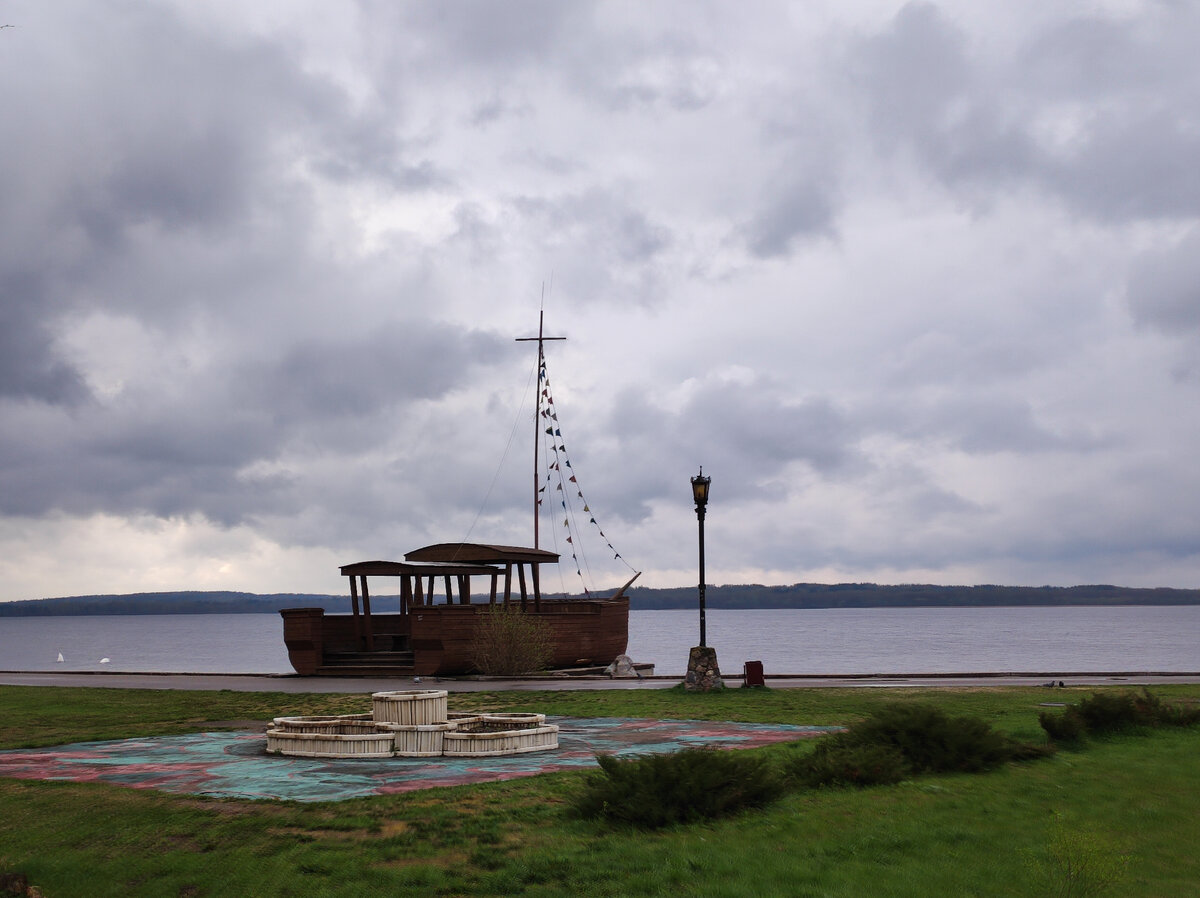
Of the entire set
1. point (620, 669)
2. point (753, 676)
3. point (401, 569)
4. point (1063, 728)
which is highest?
point (401, 569)

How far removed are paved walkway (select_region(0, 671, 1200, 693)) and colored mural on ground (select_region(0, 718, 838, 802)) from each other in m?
10.1

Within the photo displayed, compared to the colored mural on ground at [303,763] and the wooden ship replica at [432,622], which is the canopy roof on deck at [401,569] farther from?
the colored mural on ground at [303,763]

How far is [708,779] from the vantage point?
1009cm

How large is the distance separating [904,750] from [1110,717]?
4883 millimetres

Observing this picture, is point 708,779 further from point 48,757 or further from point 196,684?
point 196,684

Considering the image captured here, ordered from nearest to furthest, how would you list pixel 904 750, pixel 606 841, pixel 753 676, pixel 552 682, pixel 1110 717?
pixel 606 841 < pixel 904 750 < pixel 1110 717 < pixel 753 676 < pixel 552 682

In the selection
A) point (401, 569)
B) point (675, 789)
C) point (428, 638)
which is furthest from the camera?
point (401, 569)

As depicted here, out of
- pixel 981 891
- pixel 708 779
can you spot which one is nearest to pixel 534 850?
pixel 708 779

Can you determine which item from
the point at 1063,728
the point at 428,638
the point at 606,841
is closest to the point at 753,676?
the point at 1063,728

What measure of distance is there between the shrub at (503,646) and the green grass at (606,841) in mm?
21679

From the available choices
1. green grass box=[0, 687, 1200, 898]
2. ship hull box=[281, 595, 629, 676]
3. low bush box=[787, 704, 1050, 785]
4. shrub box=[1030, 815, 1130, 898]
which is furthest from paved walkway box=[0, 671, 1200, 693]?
shrub box=[1030, 815, 1130, 898]

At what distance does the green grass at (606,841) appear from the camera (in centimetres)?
807

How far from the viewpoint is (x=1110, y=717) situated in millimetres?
15625

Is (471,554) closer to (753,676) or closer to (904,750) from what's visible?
(753,676)
